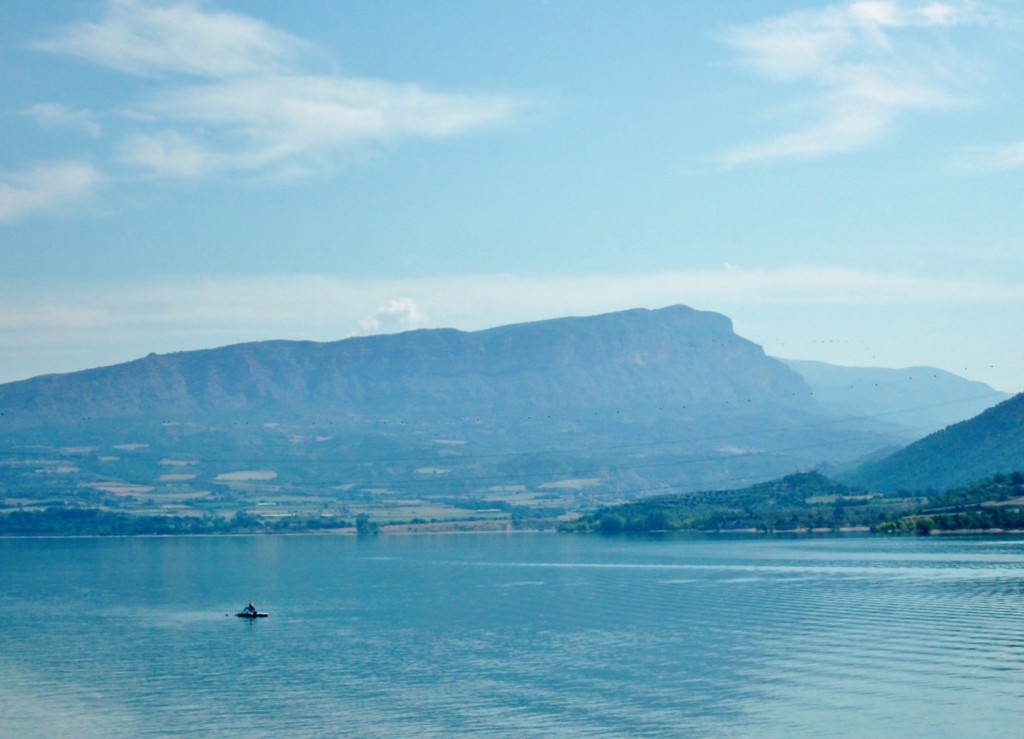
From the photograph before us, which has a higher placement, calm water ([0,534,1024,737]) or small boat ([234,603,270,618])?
small boat ([234,603,270,618])

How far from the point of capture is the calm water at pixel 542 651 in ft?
Answer: 167

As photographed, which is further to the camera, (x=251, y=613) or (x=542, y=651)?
(x=251, y=613)

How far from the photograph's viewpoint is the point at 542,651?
67.8 m

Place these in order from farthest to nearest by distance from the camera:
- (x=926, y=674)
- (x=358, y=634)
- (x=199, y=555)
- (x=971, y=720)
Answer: (x=199, y=555) < (x=358, y=634) < (x=926, y=674) < (x=971, y=720)

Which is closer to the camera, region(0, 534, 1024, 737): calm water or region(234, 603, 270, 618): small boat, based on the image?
region(0, 534, 1024, 737): calm water

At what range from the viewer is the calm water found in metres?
51.0

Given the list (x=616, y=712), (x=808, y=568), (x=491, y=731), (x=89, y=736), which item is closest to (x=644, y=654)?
(x=616, y=712)

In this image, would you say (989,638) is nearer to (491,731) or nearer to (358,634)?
(491,731)

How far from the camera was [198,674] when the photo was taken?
210 ft

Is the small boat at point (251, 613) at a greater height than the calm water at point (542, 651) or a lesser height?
greater

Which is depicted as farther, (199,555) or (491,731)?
(199,555)

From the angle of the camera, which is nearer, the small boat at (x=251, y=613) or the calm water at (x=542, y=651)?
the calm water at (x=542, y=651)

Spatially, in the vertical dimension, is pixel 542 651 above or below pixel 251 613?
below

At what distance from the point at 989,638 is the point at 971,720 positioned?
690 inches
